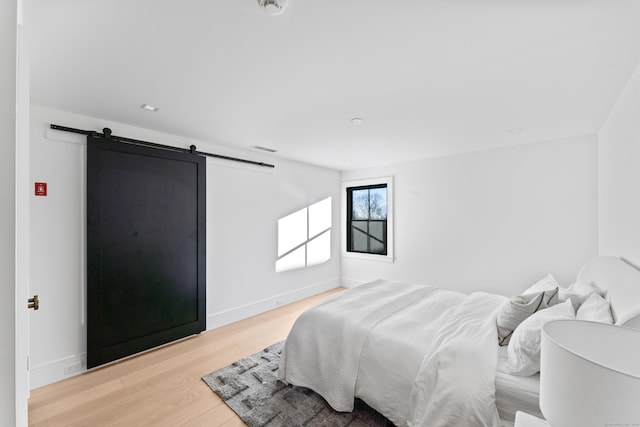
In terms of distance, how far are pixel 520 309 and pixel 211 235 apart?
123 inches

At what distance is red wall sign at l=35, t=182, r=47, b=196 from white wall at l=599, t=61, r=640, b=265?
167 inches

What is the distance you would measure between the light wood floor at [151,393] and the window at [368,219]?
255cm

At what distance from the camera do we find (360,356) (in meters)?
1.85

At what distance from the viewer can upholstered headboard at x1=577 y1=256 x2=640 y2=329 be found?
47.7 inches

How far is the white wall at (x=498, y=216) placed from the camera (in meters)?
3.01

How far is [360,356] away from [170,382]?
5.47 ft

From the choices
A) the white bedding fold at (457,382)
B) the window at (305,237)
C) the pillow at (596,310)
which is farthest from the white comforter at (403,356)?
the window at (305,237)

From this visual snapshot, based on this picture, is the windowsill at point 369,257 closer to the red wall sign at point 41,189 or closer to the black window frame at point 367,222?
the black window frame at point 367,222

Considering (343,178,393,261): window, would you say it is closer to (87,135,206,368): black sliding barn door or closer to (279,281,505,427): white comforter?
(279,281,505,427): white comforter

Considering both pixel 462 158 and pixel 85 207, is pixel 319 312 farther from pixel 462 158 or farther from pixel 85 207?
pixel 462 158

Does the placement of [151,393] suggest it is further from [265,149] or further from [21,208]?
[265,149]

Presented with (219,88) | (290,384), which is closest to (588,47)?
(219,88)

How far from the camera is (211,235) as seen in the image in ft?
10.9

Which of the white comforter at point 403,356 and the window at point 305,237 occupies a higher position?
the window at point 305,237
